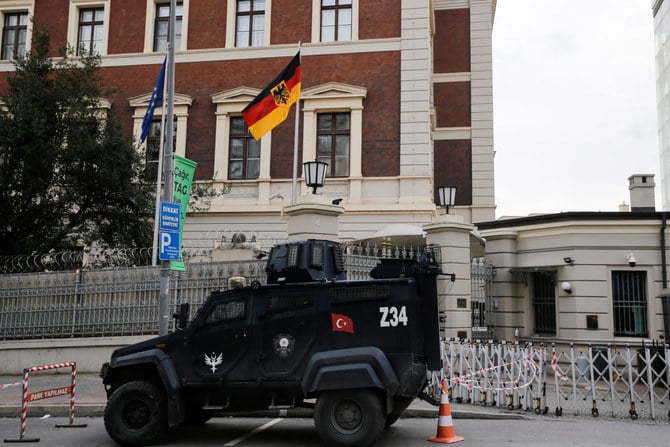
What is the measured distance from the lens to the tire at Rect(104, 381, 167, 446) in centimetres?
873

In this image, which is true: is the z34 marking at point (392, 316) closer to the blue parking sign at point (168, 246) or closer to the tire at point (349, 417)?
the tire at point (349, 417)

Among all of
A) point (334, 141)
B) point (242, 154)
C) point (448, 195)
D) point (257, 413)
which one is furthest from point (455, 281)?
point (242, 154)

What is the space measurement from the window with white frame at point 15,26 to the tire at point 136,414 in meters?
22.6

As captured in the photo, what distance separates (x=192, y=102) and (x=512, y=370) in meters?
17.9

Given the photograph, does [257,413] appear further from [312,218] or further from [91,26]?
[91,26]

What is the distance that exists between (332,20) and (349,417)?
752 inches

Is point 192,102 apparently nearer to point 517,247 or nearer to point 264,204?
point 264,204

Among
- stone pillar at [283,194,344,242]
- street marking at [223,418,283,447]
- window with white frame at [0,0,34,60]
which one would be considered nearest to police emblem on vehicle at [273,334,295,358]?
street marking at [223,418,283,447]

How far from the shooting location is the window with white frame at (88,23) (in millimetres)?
26188

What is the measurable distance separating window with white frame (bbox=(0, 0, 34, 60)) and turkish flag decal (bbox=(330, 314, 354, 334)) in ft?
77.9

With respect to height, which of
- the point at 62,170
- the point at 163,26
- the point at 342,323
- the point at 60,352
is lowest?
the point at 60,352

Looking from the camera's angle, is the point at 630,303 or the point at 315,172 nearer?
the point at 315,172

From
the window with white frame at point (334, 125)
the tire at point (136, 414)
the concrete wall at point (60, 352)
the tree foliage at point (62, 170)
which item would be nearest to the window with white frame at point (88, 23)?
the tree foliage at point (62, 170)

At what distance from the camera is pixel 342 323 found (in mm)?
8633
